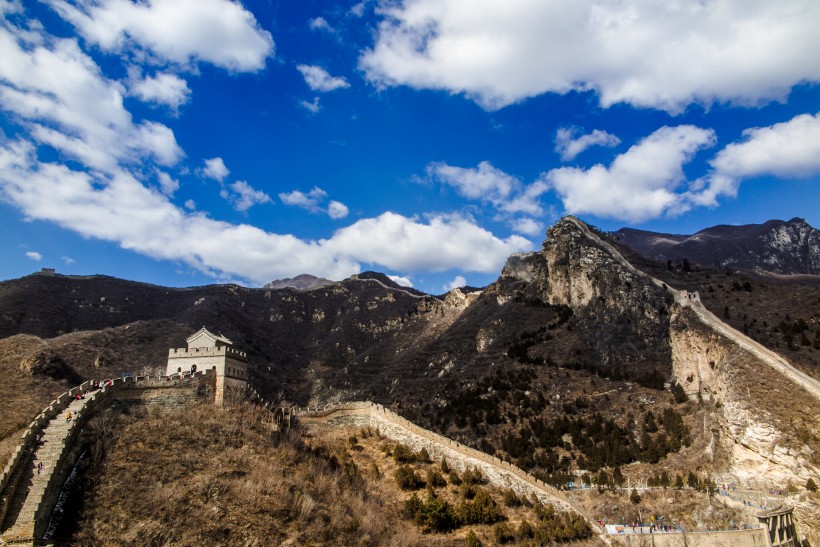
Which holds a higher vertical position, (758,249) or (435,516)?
(758,249)

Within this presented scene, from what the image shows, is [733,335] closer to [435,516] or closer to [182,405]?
[435,516]

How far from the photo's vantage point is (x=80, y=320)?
83.9m

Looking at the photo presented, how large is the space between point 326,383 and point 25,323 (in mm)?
47561

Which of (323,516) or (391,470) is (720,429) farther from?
(323,516)

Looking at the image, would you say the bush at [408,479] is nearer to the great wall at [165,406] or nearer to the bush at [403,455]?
the bush at [403,455]

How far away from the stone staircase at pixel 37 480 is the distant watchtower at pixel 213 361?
6.36m

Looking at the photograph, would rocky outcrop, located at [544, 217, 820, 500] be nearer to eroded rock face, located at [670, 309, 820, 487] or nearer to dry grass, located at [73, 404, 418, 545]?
eroded rock face, located at [670, 309, 820, 487]

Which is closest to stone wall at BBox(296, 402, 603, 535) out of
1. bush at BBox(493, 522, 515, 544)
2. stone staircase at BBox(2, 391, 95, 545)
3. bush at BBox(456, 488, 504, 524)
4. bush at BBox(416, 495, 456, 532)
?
bush at BBox(456, 488, 504, 524)

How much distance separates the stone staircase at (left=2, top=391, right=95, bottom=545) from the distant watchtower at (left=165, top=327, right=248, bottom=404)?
636cm

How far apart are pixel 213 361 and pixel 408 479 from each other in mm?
12253

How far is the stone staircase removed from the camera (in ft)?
51.3

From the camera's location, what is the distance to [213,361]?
26453 mm

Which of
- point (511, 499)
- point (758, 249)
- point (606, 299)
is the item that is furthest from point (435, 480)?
point (758, 249)

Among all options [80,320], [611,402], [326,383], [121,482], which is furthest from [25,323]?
[611,402]
